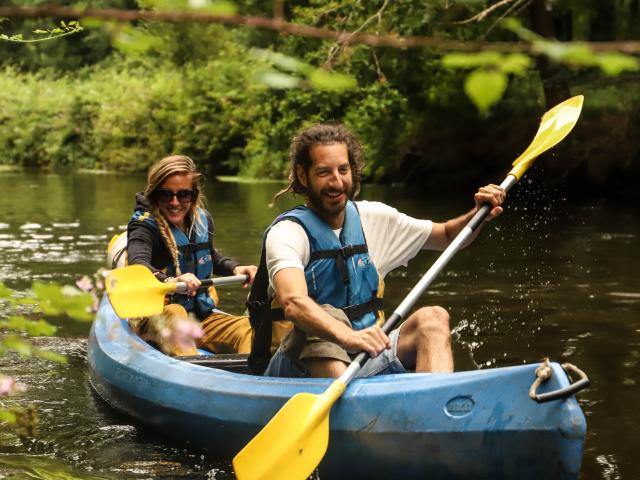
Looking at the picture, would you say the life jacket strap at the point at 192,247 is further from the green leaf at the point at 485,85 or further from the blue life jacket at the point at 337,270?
the green leaf at the point at 485,85

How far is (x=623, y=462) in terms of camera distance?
334cm

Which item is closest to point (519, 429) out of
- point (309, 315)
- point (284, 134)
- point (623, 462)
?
point (309, 315)

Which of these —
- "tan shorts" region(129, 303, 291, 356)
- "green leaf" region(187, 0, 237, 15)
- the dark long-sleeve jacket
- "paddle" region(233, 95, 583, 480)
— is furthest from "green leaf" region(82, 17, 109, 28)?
the dark long-sleeve jacket

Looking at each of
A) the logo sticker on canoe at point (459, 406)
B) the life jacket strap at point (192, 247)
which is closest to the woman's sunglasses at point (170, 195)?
the life jacket strap at point (192, 247)

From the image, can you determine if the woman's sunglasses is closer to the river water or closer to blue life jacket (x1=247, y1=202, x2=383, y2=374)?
the river water

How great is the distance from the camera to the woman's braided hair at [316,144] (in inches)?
124

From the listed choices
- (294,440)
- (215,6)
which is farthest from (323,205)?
(215,6)

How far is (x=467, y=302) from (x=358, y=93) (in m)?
9.02

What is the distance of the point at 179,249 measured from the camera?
4262mm

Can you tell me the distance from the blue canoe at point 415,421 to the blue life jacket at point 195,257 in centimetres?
85

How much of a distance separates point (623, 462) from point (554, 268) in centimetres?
428

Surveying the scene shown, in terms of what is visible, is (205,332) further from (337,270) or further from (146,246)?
(337,270)

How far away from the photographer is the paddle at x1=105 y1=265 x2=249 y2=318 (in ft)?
11.8

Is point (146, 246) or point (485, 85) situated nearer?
point (485, 85)
